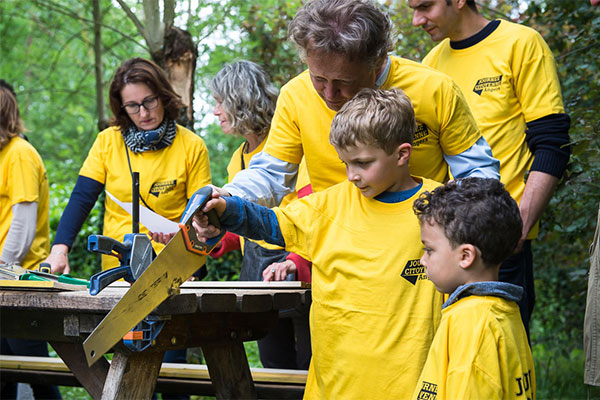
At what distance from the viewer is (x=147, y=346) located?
8.20 feet

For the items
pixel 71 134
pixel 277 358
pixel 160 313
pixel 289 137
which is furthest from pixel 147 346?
pixel 71 134

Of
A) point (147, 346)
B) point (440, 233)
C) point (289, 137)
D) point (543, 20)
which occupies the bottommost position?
point (147, 346)

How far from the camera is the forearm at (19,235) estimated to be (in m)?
4.29

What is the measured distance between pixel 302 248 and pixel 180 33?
11.8 feet

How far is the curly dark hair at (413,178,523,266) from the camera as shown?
2266mm

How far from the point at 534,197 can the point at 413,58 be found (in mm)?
3785

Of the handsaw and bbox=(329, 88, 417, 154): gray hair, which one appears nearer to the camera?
the handsaw

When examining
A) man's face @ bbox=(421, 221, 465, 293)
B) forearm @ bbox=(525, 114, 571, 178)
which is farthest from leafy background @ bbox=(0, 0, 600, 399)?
man's face @ bbox=(421, 221, 465, 293)

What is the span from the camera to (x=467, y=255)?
7.45 feet

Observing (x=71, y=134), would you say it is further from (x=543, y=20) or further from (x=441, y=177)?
(x=441, y=177)

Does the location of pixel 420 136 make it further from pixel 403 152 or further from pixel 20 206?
pixel 20 206

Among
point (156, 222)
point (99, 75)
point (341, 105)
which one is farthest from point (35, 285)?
point (99, 75)

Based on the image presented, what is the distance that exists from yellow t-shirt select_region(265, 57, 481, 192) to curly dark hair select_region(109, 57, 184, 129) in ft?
5.48

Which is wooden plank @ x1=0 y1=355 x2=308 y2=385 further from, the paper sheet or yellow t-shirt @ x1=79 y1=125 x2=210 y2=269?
the paper sheet
